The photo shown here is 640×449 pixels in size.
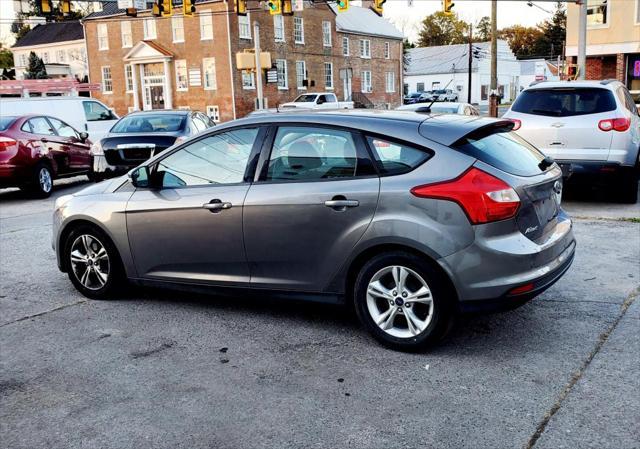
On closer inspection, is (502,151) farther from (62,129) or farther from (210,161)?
(62,129)

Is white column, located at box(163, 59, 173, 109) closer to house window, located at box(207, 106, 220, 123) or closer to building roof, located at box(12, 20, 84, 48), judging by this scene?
house window, located at box(207, 106, 220, 123)

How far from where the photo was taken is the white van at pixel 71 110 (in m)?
18.2

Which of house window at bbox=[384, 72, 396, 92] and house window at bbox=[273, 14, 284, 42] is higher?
house window at bbox=[273, 14, 284, 42]

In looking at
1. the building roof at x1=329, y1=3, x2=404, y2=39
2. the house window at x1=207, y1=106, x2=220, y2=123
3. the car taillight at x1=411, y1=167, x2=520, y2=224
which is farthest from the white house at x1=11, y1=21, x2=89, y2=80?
the car taillight at x1=411, y1=167, x2=520, y2=224

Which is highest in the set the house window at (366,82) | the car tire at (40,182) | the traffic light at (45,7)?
the traffic light at (45,7)

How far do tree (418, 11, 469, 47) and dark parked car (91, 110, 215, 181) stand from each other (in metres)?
104

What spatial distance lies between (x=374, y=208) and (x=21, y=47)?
251ft

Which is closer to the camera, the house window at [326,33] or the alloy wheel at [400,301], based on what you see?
the alloy wheel at [400,301]

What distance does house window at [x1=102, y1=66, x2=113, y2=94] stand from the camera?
164 ft

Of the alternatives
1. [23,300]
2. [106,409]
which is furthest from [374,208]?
[23,300]

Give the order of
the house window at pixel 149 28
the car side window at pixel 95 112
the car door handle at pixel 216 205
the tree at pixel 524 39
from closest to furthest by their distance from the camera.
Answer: the car door handle at pixel 216 205 < the car side window at pixel 95 112 < the house window at pixel 149 28 < the tree at pixel 524 39

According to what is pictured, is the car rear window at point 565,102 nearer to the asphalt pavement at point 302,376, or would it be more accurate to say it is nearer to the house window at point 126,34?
the asphalt pavement at point 302,376

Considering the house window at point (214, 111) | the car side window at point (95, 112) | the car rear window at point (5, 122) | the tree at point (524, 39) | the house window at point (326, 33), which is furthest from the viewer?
the tree at point (524, 39)

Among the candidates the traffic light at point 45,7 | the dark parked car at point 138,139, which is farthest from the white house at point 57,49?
the dark parked car at point 138,139
